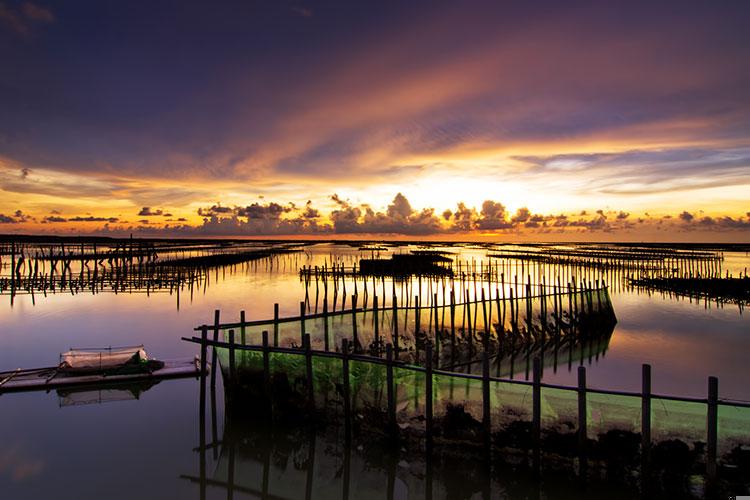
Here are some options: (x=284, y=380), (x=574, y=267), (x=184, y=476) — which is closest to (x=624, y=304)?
(x=574, y=267)

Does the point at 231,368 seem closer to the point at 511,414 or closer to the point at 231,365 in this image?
the point at 231,365

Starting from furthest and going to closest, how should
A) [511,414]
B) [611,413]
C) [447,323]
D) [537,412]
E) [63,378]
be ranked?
[447,323] < [63,378] < [511,414] < [537,412] < [611,413]

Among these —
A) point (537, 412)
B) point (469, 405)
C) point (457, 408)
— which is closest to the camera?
point (537, 412)

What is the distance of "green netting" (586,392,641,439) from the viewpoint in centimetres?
820

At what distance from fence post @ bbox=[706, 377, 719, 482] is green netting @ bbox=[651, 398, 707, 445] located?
15cm

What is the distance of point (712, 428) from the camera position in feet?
24.7

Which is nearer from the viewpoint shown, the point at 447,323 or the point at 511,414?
the point at 511,414

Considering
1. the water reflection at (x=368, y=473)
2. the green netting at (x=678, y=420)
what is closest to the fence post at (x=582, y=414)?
the water reflection at (x=368, y=473)

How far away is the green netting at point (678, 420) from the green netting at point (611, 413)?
0.27 m

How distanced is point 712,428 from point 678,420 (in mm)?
477

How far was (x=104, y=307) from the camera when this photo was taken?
94.8ft

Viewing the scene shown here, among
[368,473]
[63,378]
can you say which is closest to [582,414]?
[368,473]

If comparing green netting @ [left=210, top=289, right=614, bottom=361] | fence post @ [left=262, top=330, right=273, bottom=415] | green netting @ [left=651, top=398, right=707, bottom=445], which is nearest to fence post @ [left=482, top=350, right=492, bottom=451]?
green netting @ [left=651, top=398, right=707, bottom=445]

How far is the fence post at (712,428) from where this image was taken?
745 cm
